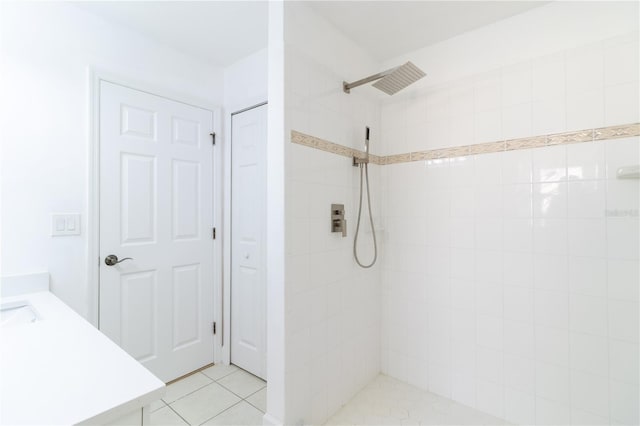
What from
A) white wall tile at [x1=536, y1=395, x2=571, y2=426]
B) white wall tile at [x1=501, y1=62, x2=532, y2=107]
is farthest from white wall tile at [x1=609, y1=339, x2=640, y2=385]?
white wall tile at [x1=501, y1=62, x2=532, y2=107]

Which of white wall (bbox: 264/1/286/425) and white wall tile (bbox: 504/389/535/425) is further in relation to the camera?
white wall tile (bbox: 504/389/535/425)

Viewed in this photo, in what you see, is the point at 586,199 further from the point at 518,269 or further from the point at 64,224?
the point at 64,224

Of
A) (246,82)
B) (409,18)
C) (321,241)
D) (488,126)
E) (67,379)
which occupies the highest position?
(409,18)

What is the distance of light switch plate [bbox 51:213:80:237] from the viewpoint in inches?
65.4

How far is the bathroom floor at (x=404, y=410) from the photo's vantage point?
69.0 inches

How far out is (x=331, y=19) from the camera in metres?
1.81

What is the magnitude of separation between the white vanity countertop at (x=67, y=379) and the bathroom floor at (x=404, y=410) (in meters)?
1.43

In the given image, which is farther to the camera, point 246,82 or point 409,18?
point 246,82

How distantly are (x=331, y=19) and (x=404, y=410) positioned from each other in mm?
2435

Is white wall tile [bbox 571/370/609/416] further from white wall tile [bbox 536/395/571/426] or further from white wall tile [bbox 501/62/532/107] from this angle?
white wall tile [bbox 501/62/532/107]

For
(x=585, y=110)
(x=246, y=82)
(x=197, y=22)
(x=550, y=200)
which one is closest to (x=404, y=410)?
(x=550, y=200)

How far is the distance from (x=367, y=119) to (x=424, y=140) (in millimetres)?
429

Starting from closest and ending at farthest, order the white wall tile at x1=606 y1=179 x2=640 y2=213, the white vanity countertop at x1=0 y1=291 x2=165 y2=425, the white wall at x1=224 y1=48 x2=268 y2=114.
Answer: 1. the white vanity countertop at x1=0 y1=291 x2=165 y2=425
2. the white wall tile at x1=606 y1=179 x2=640 y2=213
3. the white wall at x1=224 y1=48 x2=268 y2=114

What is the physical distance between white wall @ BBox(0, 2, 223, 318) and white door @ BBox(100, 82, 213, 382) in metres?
0.12
